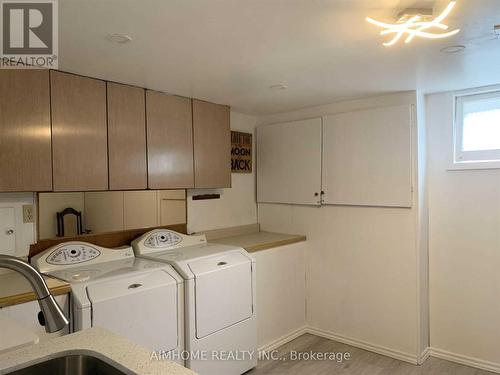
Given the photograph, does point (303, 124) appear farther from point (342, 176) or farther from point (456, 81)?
point (456, 81)

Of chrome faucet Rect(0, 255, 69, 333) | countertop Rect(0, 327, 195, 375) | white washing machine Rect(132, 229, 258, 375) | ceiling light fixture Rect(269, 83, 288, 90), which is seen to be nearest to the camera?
chrome faucet Rect(0, 255, 69, 333)

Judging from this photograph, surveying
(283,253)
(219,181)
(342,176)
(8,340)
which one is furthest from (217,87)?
(8,340)

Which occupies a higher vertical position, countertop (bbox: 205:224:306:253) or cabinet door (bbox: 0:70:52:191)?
cabinet door (bbox: 0:70:52:191)

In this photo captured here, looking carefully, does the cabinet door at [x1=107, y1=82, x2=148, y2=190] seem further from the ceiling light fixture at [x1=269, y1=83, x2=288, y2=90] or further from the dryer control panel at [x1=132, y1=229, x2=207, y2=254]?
the ceiling light fixture at [x1=269, y1=83, x2=288, y2=90]

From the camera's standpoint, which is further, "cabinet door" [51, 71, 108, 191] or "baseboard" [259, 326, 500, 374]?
"baseboard" [259, 326, 500, 374]

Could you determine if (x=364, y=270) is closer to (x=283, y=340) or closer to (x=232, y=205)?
(x=283, y=340)

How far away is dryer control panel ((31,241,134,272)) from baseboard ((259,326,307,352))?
1.38 meters

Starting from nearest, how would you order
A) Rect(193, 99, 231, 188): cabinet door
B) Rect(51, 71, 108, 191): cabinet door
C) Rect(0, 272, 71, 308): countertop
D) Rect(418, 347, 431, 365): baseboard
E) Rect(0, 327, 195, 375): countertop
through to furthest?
1. Rect(0, 327, 195, 375): countertop
2. Rect(0, 272, 71, 308): countertop
3. Rect(51, 71, 108, 191): cabinet door
4. Rect(418, 347, 431, 365): baseboard
5. Rect(193, 99, 231, 188): cabinet door

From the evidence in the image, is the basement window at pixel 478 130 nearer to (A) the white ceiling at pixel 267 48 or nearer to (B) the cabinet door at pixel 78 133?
(A) the white ceiling at pixel 267 48

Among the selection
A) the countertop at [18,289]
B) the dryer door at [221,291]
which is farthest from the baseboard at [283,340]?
the countertop at [18,289]

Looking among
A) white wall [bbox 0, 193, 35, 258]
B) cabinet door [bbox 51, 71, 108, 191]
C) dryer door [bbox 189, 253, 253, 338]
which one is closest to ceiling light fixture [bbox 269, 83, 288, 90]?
cabinet door [bbox 51, 71, 108, 191]

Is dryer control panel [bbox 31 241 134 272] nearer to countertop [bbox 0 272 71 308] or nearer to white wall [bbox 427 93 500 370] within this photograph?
countertop [bbox 0 272 71 308]

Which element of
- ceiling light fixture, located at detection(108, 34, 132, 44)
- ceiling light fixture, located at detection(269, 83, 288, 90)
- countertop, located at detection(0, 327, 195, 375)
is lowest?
countertop, located at detection(0, 327, 195, 375)

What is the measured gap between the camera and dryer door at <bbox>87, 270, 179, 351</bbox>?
202cm
